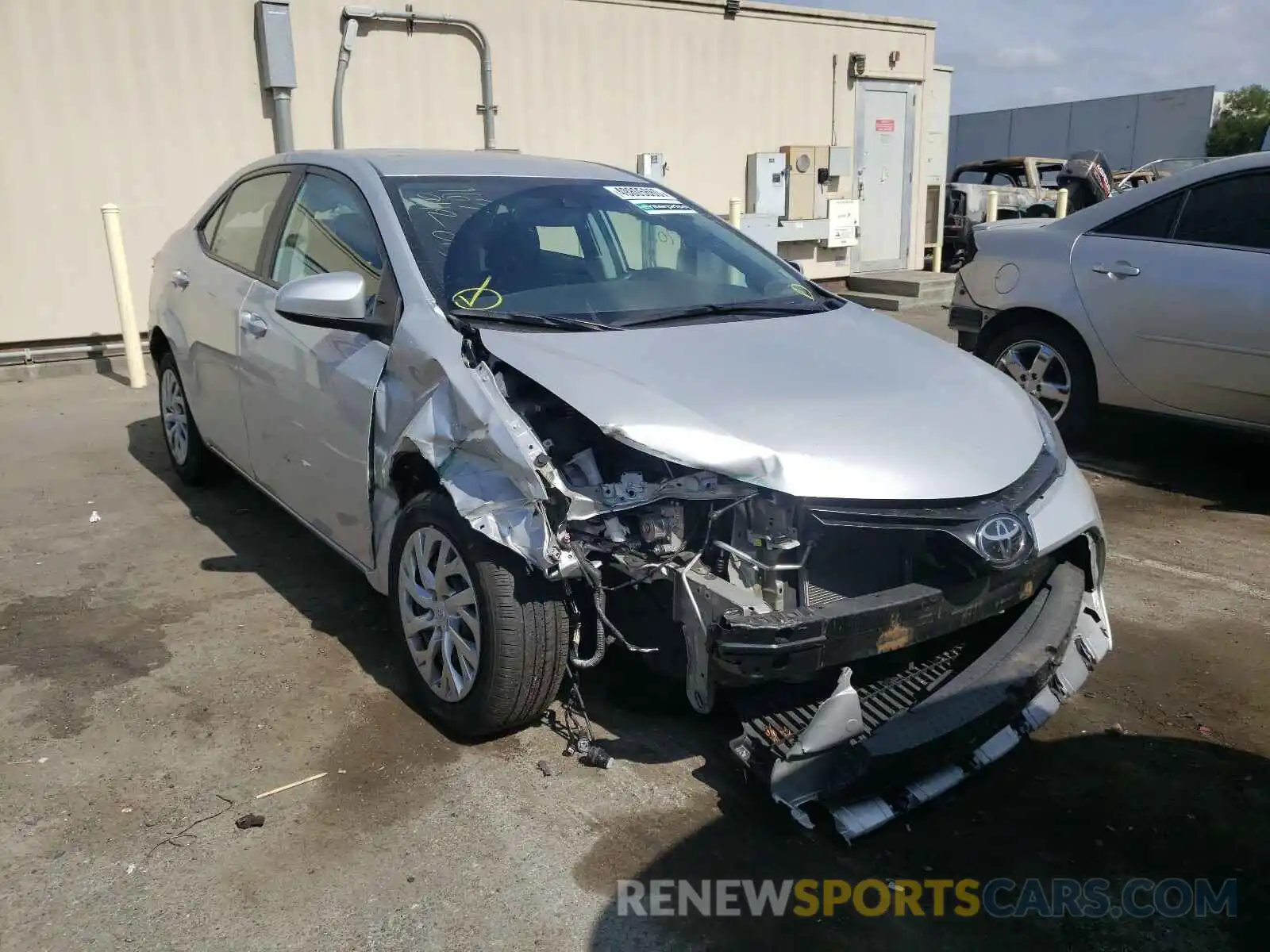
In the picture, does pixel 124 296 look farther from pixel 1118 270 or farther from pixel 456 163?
pixel 1118 270

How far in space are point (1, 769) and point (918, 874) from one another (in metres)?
2.55

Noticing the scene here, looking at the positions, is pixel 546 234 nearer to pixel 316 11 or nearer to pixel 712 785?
pixel 712 785

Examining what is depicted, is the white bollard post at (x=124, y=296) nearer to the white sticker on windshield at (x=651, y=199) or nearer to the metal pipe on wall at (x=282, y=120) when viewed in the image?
the metal pipe on wall at (x=282, y=120)

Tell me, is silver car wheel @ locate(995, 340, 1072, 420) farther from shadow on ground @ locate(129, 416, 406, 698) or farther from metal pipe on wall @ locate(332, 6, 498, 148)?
metal pipe on wall @ locate(332, 6, 498, 148)

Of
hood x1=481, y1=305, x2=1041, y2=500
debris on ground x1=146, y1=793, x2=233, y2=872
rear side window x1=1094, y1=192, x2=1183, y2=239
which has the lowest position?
debris on ground x1=146, y1=793, x2=233, y2=872

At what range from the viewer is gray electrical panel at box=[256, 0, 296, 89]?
8789 millimetres

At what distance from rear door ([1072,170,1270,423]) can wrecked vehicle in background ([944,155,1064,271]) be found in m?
9.72

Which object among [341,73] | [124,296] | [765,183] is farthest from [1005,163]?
[124,296]

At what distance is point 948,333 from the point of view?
10.5m

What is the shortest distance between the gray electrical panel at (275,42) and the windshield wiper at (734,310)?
6890 mm

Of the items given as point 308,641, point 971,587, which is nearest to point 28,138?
point 308,641

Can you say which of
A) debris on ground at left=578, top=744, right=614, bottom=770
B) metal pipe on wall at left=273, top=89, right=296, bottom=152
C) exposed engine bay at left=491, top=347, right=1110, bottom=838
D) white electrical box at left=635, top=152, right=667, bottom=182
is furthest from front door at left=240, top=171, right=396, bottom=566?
white electrical box at left=635, top=152, right=667, bottom=182

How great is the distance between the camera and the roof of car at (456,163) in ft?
12.3

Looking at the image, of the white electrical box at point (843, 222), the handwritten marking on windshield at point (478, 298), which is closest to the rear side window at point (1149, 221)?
the handwritten marking on windshield at point (478, 298)
